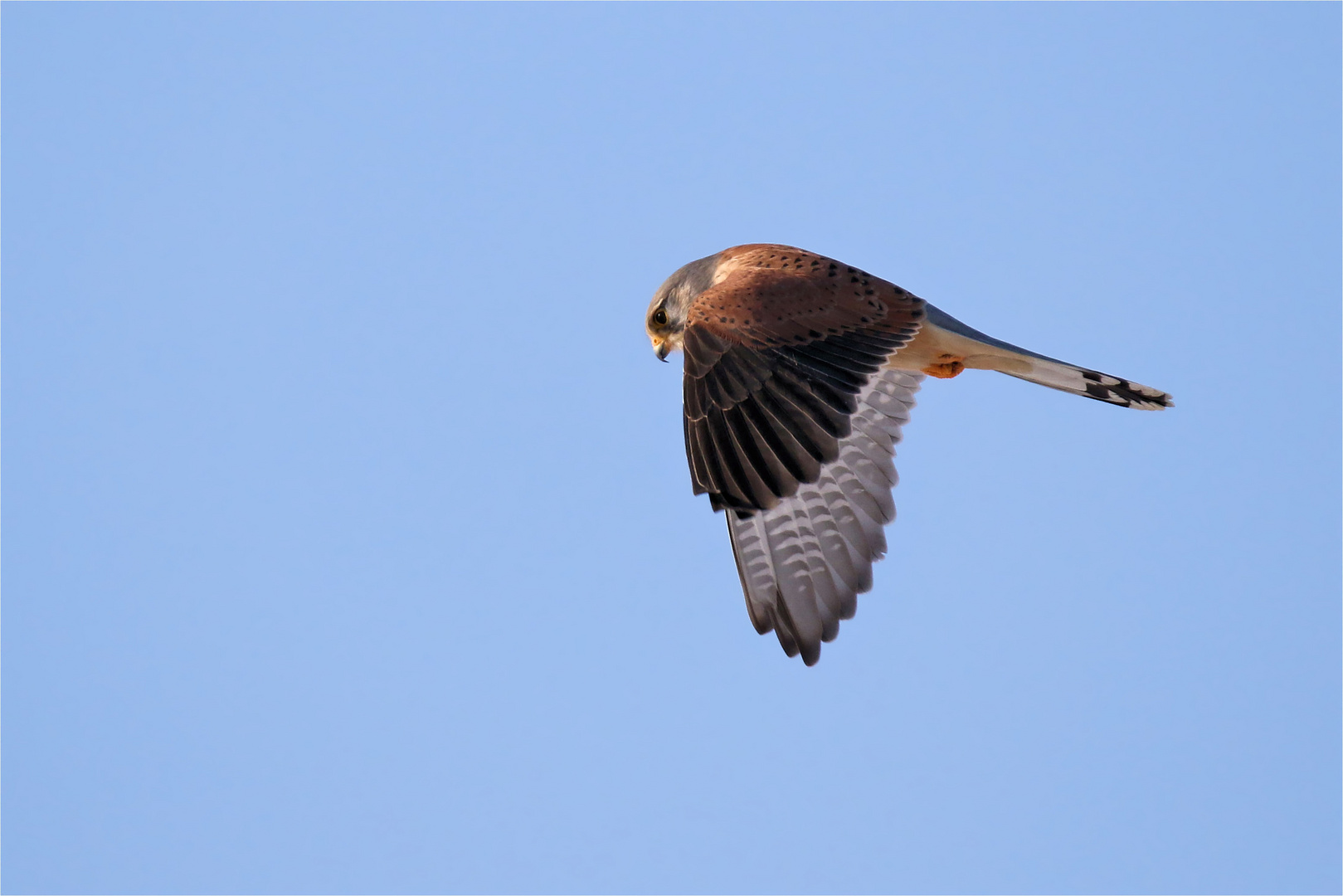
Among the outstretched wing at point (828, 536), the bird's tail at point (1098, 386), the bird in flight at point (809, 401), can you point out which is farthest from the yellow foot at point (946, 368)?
the bird's tail at point (1098, 386)

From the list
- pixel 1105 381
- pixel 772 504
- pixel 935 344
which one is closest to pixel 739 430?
pixel 772 504

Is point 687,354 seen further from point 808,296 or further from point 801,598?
point 801,598

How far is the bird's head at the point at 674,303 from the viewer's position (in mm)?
6973

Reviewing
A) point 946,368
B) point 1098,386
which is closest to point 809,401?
point 946,368

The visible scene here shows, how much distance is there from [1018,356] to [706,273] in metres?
1.61

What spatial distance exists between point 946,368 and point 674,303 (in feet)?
4.76

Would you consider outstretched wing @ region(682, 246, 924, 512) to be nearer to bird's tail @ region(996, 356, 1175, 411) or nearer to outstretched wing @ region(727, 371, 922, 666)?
outstretched wing @ region(727, 371, 922, 666)

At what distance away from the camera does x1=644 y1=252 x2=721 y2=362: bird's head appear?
697cm

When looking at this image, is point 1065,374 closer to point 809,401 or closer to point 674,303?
point 809,401

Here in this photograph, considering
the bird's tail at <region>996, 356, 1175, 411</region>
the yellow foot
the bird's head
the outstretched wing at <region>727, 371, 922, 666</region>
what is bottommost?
the outstretched wing at <region>727, 371, 922, 666</region>

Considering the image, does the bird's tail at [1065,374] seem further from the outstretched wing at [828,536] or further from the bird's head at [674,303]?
the bird's head at [674,303]

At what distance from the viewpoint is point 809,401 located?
531cm

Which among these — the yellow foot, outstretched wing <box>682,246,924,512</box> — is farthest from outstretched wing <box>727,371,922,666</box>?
outstretched wing <box>682,246,924,512</box>

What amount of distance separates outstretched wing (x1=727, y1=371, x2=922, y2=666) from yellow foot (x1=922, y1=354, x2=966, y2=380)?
0.13 meters
